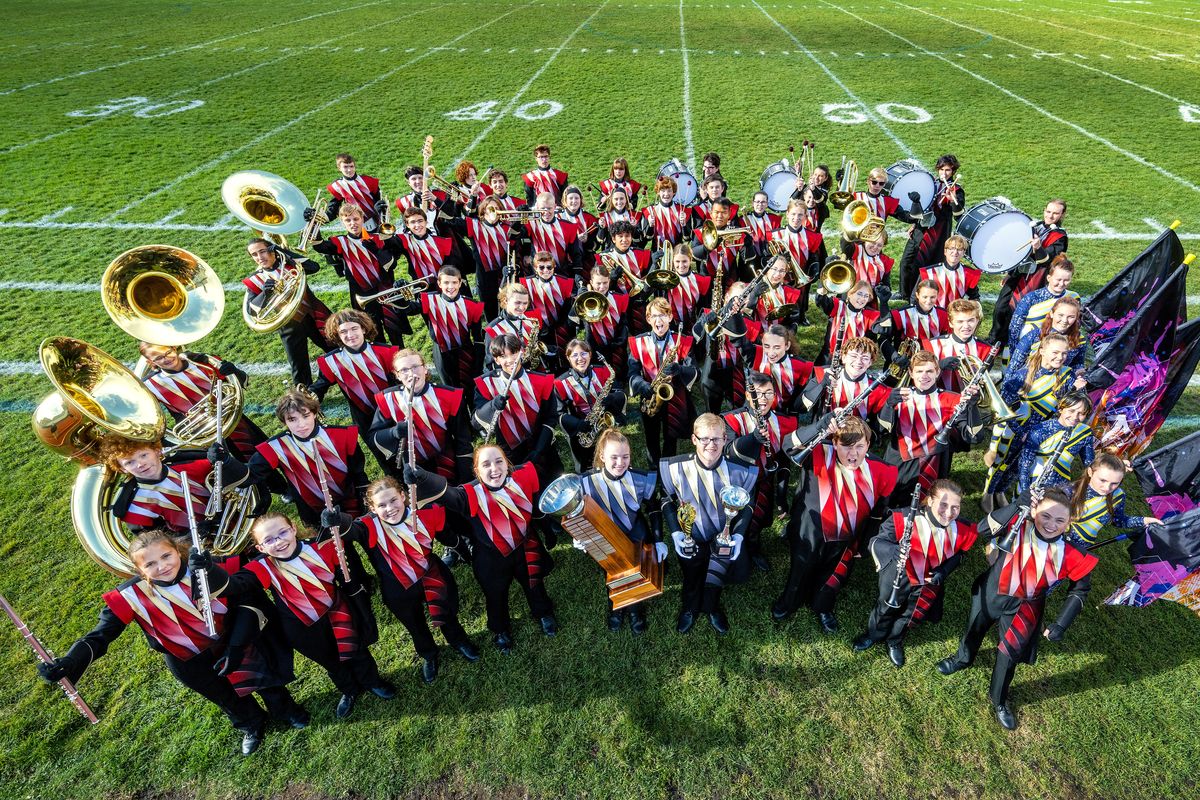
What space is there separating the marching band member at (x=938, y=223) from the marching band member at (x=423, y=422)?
6341 mm

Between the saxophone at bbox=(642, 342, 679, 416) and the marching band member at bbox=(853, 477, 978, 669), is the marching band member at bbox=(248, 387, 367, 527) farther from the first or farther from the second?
the marching band member at bbox=(853, 477, 978, 669)

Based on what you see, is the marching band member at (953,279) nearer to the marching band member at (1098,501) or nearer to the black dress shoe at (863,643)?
the marching band member at (1098,501)

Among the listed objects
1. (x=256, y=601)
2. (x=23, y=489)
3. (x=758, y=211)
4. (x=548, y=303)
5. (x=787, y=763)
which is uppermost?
(x=758, y=211)

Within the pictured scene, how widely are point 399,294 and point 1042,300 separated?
604cm

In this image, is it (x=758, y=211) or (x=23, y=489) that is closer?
(x=23, y=489)

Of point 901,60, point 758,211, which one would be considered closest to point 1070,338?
point 758,211

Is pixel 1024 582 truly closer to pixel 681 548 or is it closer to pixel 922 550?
pixel 922 550

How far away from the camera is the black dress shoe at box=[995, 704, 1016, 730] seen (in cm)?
384

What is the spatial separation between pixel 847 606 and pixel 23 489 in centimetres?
706

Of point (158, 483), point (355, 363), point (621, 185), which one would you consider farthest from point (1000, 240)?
point (158, 483)

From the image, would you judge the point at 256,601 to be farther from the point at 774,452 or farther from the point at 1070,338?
the point at 1070,338

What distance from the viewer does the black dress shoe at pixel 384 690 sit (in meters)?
4.06

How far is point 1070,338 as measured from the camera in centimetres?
493

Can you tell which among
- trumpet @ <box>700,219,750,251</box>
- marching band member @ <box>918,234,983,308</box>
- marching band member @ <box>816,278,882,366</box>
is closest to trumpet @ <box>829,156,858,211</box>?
trumpet @ <box>700,219,750,251</box>
